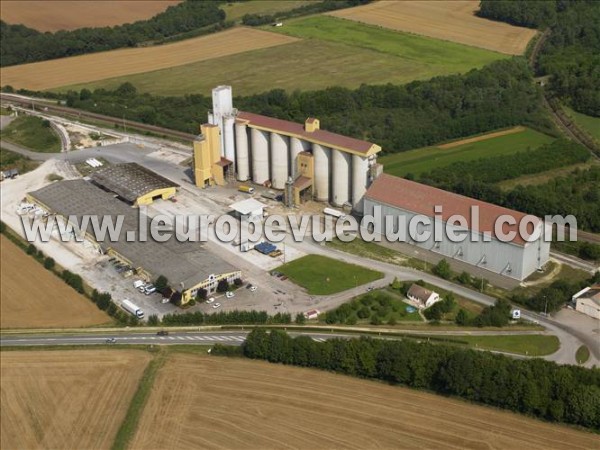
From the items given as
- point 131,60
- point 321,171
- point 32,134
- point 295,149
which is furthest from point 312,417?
point 131,60

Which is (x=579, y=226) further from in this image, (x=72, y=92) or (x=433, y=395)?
(x=72, y=92)

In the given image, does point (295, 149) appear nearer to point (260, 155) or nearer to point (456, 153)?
point (260, 155)

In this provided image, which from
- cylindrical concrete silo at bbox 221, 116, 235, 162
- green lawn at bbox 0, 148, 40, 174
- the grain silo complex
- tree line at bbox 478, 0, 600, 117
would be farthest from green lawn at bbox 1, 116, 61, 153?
tree line at bbox 478, 0, 600, 117

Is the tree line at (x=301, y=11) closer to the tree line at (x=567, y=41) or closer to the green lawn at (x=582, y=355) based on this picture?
the tree line at (x=567, y=41)

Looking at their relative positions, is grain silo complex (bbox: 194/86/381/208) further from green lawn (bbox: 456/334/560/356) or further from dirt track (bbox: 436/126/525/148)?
green lawn (bbox: 456/334/560/356)

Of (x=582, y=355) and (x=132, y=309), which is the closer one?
(x=582, y=355)

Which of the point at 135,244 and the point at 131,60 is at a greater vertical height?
the point at 131,60

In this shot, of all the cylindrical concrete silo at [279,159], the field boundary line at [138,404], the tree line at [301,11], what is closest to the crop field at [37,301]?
the field boundary line at [138,404]
